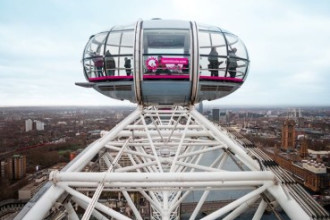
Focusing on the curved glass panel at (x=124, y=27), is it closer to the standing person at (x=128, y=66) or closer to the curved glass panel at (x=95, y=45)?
the curved glass panel at (x=95, y=45)

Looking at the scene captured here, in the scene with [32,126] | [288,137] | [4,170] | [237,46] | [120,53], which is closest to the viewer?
[120,53]

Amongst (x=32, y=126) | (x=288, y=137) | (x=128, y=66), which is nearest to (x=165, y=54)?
(x=128, y=66)

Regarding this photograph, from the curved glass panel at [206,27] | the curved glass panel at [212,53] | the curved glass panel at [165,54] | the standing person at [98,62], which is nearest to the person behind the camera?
the curved glass panel at [165,54]

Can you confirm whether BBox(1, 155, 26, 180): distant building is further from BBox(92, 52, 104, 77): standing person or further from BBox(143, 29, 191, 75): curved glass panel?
BBox(143, 29, 191, 75): curved glass panel

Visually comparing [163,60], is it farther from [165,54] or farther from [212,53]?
[212,53]

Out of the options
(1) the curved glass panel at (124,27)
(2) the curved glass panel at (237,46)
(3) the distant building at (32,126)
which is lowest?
(3) the distant building at (32,126)

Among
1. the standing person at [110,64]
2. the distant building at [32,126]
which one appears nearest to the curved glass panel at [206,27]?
the standing person at [110,64]

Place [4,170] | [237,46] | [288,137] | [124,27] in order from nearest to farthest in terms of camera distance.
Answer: [124,27] → [237,46] → [4,170] → [288,137]

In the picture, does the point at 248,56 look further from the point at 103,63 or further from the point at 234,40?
the point at 103,63
